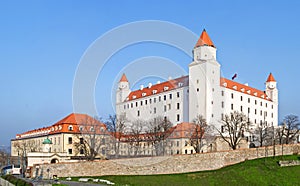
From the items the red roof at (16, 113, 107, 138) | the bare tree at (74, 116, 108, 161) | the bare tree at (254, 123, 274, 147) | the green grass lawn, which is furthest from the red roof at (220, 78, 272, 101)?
the green grass lawn

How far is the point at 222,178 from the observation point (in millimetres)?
40094

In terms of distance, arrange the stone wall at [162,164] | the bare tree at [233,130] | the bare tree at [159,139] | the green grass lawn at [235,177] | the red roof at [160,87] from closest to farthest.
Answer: the green grass lawn at [235,177]
the stone wall at [162,164]
the bare tree at [159,139]
the bare tree at [233,130]
the red roof at [160,87]

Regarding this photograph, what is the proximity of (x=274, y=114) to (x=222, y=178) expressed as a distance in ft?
203

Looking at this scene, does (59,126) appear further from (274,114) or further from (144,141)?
(274,114)

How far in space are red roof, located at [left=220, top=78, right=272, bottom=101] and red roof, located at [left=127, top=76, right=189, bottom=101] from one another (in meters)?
7.91

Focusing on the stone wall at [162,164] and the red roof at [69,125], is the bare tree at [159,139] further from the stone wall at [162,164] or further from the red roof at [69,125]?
the stone wall at [162,164]

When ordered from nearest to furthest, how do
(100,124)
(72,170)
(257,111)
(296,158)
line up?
(72,170) → (296,158) → (100,124) → (257,111)

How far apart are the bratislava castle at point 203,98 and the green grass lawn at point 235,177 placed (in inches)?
1368

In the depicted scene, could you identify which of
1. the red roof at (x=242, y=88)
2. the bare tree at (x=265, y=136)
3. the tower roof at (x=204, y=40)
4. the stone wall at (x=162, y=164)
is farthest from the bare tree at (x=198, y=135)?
the tower roof at (x=204, y=40)

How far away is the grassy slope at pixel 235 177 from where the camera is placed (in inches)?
1540

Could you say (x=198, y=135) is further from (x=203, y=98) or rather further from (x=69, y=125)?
(x=69, y=125)

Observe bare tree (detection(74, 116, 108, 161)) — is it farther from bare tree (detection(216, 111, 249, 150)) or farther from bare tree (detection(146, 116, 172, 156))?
bare tree (detection(216, 111, 249, 150))

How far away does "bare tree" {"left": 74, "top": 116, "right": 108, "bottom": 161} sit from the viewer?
5933 cm

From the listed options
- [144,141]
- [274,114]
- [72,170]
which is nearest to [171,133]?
[144,141]
